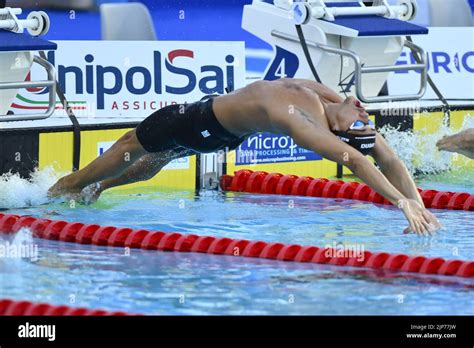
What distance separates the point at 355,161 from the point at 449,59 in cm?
439

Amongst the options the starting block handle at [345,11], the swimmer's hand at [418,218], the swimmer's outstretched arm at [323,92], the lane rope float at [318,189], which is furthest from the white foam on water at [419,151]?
the swimmer's hand at [418,218]

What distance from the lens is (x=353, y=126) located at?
6.91 metres

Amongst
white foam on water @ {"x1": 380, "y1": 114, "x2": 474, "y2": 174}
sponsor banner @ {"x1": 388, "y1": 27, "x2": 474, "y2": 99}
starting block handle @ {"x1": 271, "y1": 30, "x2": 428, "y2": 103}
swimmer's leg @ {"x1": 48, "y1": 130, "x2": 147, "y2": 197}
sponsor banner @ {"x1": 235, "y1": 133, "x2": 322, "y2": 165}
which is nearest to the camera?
swimmer's leg @ {"x1": 48, "y1": 130, "x2": 147, "y2": 197}

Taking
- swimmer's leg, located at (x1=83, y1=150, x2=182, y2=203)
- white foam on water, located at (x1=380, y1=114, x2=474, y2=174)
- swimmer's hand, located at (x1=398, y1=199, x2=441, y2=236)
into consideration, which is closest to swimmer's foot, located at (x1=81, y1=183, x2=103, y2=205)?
swimmer's leg, located at (x1=83, y1=150, x2=182, y2=203)

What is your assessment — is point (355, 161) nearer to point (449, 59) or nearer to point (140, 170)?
point (140, 170)

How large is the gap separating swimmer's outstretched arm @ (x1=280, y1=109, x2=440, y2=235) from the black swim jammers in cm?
52

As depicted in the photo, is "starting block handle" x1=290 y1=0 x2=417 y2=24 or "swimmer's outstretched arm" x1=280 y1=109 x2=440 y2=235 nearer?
"swimmer's outstretched arm" x1=280 y1=109 x2=440 y2=235

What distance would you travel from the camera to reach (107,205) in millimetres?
8211

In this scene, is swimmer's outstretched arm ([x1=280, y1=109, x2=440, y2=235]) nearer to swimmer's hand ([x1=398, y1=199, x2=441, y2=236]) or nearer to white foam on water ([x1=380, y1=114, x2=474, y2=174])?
swimmer's hand ([x1=398, y1=199, x2=441, y2=236])

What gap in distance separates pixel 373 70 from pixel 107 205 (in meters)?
2.35

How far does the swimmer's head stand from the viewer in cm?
692

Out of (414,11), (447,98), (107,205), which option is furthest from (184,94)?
(447,98)

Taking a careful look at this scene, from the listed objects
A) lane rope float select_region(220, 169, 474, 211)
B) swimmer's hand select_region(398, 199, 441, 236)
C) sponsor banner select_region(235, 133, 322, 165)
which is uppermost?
sponsor banner select_region(235, 133, 322, 165)

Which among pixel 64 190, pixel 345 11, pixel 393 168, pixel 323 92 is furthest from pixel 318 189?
pixel 64 190
